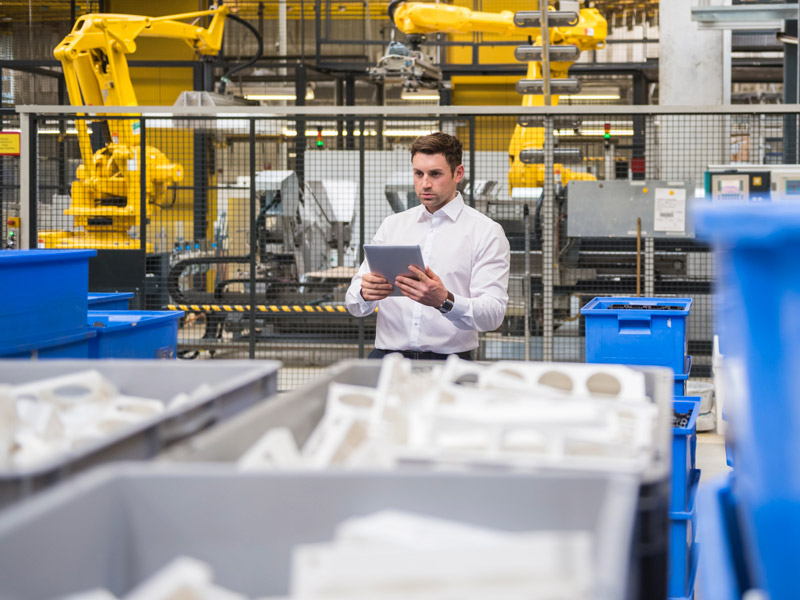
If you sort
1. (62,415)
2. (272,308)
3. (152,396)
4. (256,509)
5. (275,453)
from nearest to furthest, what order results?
(256,509), (275,453), (62,415), (152,396), (272,308)

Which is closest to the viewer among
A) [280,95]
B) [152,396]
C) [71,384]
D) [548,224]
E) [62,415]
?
[62,415]

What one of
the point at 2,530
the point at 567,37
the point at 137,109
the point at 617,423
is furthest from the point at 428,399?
the point at 567,37

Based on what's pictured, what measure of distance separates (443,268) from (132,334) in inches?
60.0

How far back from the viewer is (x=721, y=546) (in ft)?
3.37

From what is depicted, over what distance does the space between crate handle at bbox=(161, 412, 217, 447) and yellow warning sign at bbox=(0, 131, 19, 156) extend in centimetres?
611

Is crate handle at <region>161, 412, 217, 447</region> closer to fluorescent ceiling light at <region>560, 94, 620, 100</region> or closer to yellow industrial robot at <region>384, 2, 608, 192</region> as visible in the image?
yellow industrial robot at <region>384, 2, 608, 192</region>

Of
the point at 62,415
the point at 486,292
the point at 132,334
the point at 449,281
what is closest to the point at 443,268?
the point at 449,281

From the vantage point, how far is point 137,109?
6586 mm

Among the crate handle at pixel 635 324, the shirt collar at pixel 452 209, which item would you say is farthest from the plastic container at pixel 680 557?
the shirt collar at pixel 452 209

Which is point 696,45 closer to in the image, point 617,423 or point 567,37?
point 567,37

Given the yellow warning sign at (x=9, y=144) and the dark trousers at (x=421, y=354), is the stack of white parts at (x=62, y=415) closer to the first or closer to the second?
the dark trousers at (x=421, y=354)

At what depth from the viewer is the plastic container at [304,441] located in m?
1.11

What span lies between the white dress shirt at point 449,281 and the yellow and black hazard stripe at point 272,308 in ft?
13.4

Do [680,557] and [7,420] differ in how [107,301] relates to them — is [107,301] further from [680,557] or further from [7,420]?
[7,420]
